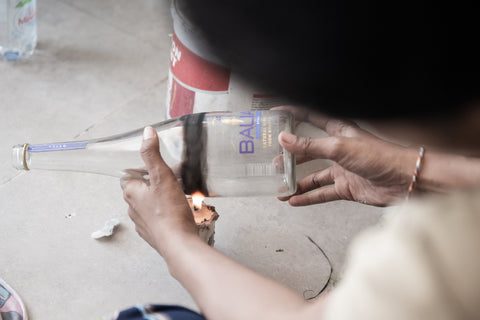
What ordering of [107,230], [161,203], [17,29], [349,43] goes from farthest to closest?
[17,29] → [107,230] → [161,203] → [349,43]

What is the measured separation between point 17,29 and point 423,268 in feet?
4.71

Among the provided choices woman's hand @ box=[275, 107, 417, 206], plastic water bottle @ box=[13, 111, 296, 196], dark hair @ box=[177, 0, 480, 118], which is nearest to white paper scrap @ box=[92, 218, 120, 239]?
plastic water bottle @ box=[13, 111, 296, 196]

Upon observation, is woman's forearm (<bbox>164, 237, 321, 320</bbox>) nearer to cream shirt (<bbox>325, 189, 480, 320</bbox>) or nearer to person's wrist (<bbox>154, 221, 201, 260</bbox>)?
person's wrist (<bbox>154, 221, 201, 260</bbox>)

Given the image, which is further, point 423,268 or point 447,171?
point 447,171

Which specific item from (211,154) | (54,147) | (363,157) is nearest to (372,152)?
(363,157)

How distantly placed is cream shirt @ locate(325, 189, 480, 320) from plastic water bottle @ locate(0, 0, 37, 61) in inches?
53.6

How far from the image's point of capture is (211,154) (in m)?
0.81

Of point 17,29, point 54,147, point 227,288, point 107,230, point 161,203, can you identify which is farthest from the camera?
point 17,29

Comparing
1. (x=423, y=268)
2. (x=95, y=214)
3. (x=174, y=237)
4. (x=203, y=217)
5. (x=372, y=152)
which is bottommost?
(x=95, y=214)

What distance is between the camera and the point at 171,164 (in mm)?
843

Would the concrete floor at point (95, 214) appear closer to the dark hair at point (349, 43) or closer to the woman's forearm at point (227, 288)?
the woman's forearm at point (227, 288)

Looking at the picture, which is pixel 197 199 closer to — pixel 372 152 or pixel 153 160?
pixel 153 160

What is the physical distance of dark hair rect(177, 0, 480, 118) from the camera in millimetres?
212

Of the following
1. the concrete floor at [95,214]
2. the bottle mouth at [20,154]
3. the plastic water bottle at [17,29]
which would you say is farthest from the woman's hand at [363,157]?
the plastic water bottle at [17,29]
